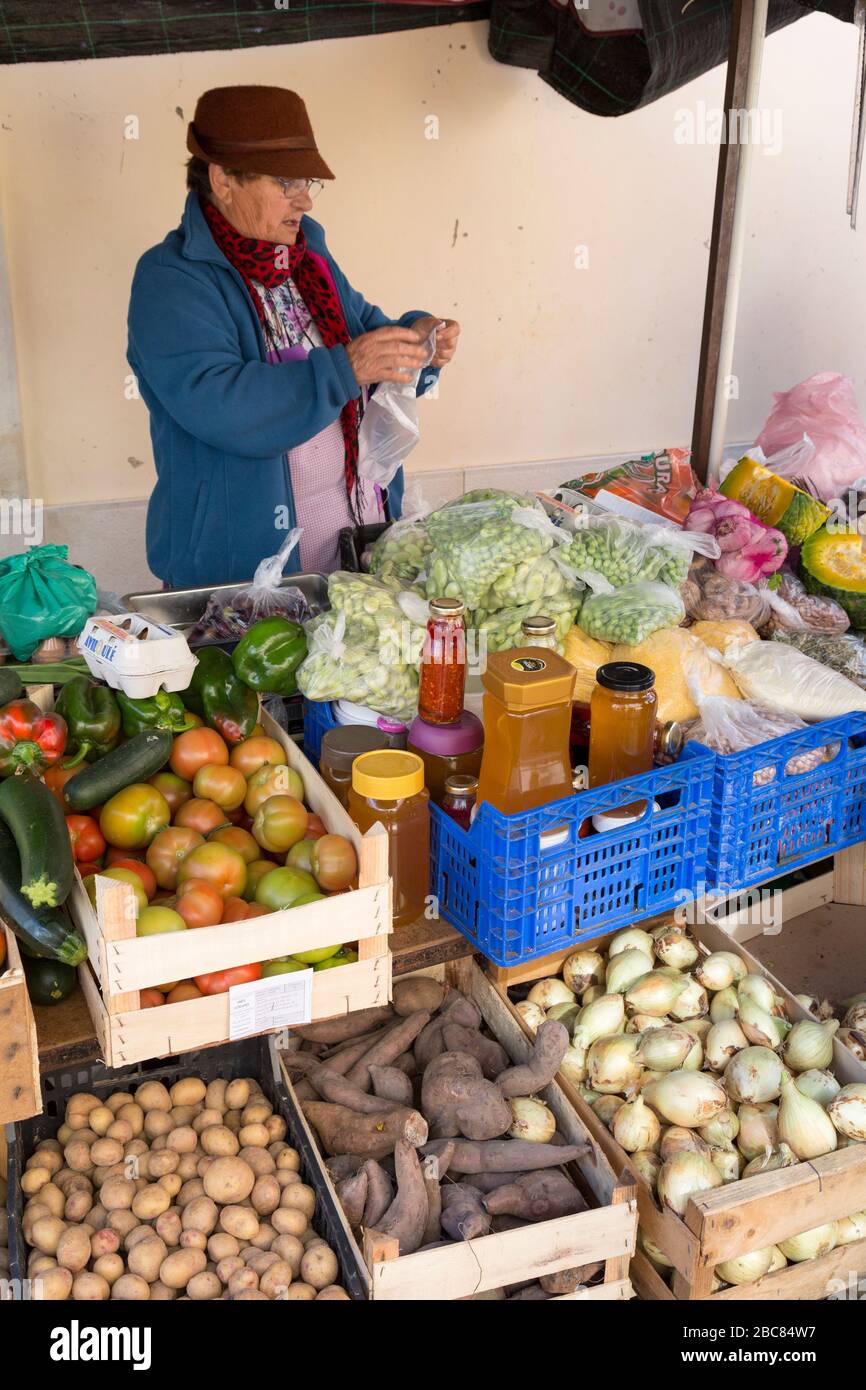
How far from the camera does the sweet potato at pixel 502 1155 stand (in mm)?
1933

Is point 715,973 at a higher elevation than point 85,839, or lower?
lower

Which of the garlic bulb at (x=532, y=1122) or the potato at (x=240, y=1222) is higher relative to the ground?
the garlic bulb at (x=532, y=1122)

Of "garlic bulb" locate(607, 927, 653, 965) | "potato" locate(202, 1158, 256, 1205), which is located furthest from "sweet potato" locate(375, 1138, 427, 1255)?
"garlic bulb" locate(607, 927, 653, 965)

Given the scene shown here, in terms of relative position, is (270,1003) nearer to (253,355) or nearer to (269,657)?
(269,657)

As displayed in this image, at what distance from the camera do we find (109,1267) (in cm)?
177

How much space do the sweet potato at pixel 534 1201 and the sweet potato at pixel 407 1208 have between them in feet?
0.40

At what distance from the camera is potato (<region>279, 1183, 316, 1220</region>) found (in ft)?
6.24

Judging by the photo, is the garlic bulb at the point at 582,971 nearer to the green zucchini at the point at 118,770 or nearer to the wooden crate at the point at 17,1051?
the green zucchini at the point at 118,770

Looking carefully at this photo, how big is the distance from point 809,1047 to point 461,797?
81 cm

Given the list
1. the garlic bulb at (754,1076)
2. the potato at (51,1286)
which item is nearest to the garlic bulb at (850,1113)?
the garlic bulb at (754,1076)

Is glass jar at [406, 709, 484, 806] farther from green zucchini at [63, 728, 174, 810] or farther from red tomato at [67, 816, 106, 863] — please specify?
red tomato at [67, 816, 106, 863]

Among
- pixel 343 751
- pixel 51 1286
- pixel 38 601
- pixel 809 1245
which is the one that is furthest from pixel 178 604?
pixel 809 1245

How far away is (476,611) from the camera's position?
2.35 metres

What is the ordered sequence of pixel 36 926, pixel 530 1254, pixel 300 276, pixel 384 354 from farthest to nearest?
pixel 300 276 → pixel 384 354 → pixel 530 1254 → pixel 36 926
